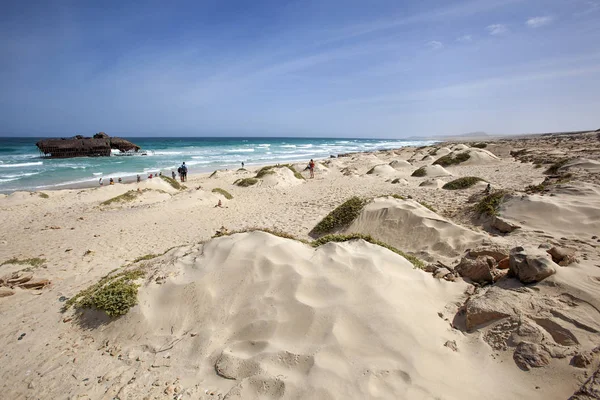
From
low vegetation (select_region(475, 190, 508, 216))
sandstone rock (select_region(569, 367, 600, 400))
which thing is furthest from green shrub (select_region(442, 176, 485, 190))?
sandstone rock (select_region(569, 367, 600, 400))

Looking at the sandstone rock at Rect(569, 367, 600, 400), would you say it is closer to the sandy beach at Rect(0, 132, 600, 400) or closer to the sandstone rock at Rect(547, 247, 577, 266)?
the sandy beach at Rect(0, 132, 600, 400)

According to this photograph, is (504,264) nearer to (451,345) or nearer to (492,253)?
(492,253)

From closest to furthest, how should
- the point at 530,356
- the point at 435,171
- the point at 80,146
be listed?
1. the point at 530,356
2. the point at 435,171
3. the point at 80,146

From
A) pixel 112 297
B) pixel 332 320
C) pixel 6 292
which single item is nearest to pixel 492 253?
pixel 332 320

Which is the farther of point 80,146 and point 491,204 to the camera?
point 80,146

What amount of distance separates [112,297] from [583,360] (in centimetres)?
609

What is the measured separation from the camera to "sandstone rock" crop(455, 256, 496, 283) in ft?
14.7

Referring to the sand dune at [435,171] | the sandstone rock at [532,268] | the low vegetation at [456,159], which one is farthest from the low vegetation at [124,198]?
the low vegetation at [456,159]

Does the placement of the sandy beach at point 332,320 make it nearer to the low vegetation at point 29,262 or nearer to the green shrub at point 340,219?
the low vegetation at point 29,262

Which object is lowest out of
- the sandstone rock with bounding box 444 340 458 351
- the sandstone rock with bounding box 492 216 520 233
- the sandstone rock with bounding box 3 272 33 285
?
the sandstone rock with bounding box 3 272 33 285

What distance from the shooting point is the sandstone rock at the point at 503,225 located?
7.31 m

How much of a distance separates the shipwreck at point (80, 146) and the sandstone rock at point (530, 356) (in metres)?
54.6

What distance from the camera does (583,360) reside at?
2723 millimetres

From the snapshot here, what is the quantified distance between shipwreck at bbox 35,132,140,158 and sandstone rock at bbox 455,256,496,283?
53.5 meters
